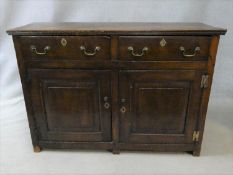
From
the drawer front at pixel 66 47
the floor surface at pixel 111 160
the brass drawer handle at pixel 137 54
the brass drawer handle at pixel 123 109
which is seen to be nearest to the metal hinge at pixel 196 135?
the floor surface at pixel 111 160

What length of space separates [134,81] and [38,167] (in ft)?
2.54

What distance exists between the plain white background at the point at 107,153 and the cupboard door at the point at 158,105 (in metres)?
0.16

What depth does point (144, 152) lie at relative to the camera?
1.53 metres

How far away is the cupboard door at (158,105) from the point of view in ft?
4.24

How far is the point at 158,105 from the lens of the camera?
4.46 ft

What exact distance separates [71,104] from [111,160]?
1.41ft

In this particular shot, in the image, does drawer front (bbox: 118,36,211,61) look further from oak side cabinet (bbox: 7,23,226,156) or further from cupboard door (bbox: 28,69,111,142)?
cupboard door (bbox: 28,69,111,142)

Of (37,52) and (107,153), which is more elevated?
(37,52)

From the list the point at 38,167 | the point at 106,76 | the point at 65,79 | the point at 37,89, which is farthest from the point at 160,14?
the point at 38,167

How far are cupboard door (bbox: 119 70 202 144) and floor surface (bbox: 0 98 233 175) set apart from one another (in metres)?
0.12

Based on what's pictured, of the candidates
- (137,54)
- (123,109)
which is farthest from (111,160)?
(137,54)

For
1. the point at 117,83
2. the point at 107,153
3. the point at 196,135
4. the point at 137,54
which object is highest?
the point at 137,54

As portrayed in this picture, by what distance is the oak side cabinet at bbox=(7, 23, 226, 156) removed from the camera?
3.97ft

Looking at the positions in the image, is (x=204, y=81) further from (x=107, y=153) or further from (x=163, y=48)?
(x=107, y=153)
